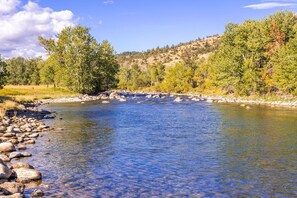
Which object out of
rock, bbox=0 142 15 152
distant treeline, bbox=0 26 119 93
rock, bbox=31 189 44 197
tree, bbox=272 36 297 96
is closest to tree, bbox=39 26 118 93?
distant treeline, bbox=0 26 119 93

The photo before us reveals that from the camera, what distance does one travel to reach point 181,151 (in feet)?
91.8

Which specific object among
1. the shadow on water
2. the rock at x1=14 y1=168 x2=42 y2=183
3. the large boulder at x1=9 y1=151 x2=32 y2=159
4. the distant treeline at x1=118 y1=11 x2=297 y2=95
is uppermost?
the distant treeline at x1=118 y1=11 x2=297 y2=95

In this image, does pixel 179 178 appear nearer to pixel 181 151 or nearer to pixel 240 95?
pixel 181 151

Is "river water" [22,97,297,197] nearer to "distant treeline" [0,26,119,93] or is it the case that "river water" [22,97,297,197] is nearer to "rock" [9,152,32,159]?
"rock" [9,152,32,159]

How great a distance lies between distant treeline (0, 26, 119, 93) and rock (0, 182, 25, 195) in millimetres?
82293

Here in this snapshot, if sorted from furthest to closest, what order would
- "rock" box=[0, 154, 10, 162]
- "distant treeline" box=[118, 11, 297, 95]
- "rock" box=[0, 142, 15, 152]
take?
"distant treeline" box=[118, 11, 297, 95] → "rock" box=[0, 142, 15, 152] → "rock" box=[0, 154, 10, 162]

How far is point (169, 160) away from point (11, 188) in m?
11.6

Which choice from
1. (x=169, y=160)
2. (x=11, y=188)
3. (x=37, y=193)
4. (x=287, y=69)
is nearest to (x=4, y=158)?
(x=11, y=188)

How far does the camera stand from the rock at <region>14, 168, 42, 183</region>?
63.6ft

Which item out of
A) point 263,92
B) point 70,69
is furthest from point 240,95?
point 70,69

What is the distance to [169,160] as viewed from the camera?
82.0 feet

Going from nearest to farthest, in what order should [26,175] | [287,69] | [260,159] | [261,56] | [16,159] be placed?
[26,175], [16,159], [260,159], [287,69], [261,56]

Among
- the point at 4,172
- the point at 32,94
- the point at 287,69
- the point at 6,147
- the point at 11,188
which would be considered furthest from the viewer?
the point at 32,94

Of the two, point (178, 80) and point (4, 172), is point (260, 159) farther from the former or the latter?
point (178, 80)
